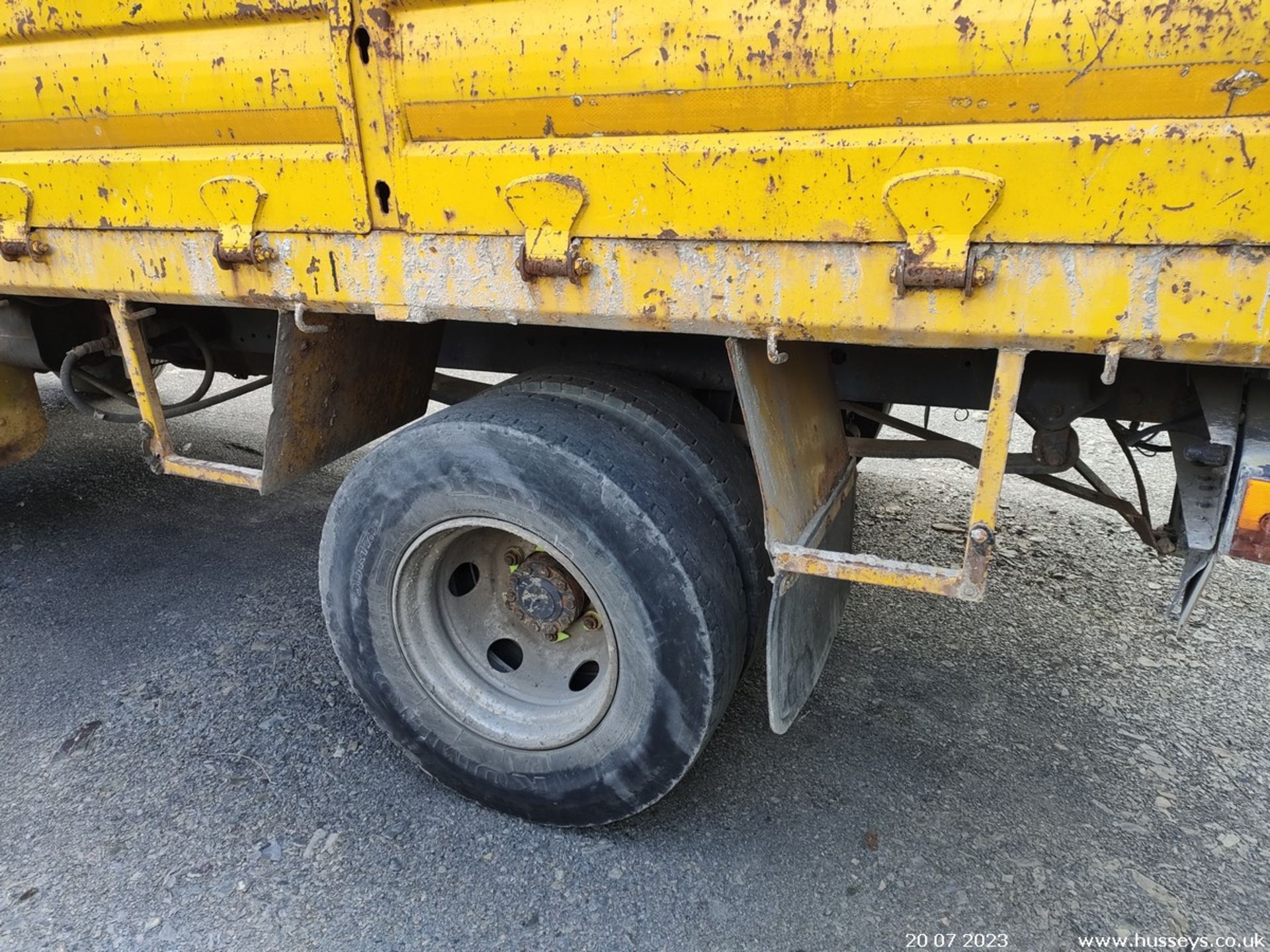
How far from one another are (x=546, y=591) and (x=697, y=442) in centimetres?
56

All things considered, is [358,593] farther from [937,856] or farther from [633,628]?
[937,856]

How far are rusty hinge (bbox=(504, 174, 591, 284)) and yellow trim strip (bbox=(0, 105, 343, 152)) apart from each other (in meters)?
0.48

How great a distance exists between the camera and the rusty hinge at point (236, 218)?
1930mm

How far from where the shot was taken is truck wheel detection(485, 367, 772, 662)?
6.64 ft

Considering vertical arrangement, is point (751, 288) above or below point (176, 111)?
below

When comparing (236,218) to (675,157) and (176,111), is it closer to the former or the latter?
(176,111)

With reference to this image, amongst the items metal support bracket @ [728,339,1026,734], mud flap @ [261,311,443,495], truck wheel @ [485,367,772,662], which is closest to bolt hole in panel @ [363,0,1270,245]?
metal support bracket @ [728,339,1026,734]

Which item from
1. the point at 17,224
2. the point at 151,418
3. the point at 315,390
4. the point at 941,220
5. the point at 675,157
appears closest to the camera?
the point at 941,220

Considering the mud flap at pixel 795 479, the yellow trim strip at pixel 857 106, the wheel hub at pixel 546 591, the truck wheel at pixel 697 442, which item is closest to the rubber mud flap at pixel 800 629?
the mud flap at pixel 795 479

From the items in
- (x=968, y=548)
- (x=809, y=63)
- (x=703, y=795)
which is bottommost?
(x=703, y=795)

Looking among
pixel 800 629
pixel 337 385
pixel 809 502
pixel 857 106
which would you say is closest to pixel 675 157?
pixel 857 106

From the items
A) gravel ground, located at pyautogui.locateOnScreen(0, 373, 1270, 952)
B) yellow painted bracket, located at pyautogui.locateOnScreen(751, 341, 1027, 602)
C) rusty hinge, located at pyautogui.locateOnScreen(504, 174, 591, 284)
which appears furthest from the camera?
gravel ground, located at pyautogui.locateOnScreen(0, 373, 1270, 952)

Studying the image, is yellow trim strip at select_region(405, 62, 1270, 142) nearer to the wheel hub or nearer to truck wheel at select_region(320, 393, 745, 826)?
truck wheel at select_region(320, 393, 745, 826)

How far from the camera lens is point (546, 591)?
86.4 inches
